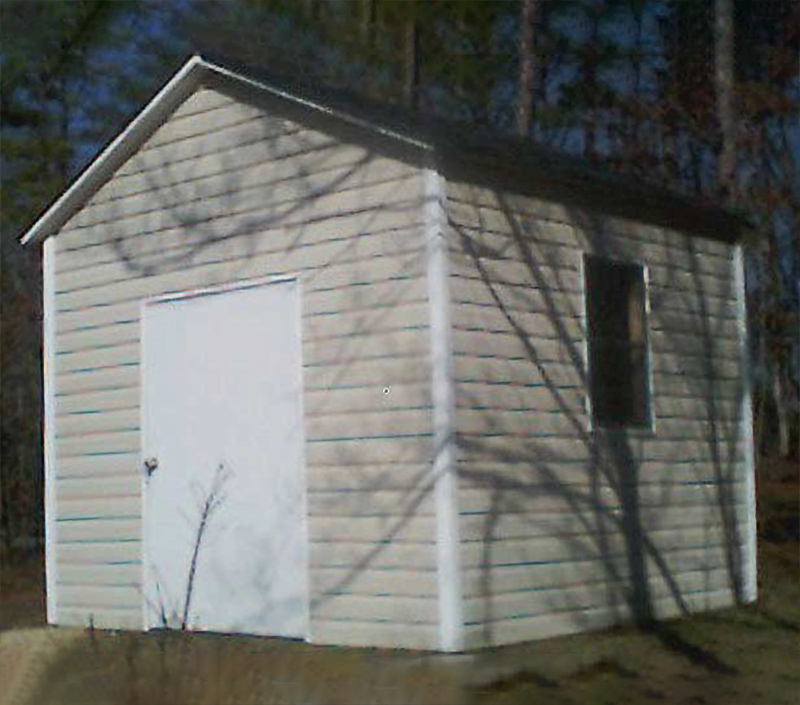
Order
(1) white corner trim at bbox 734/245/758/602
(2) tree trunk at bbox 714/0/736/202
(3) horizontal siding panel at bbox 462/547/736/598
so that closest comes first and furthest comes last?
(3) horizontal siding panel at bbox 462/547/736/598
(1) white corner trim at bbox 734/245/758/602
(2) tree trunk at bbox 714/0/736/202

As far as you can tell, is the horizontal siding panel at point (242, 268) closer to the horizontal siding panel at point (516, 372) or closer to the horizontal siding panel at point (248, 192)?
the horizontal siding panel at point (248, 192)

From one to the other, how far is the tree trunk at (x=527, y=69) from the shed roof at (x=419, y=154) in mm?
8441

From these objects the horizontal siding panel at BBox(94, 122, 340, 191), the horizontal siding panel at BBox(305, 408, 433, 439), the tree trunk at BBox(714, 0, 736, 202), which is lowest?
the horizontal siding panel at BBox(305, 408, 433, 439)

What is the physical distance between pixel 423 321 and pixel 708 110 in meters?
15.2

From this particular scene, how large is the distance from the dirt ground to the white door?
0.28 m

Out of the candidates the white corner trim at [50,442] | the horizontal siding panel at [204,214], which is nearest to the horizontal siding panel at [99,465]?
the white corner trim at [50,442]

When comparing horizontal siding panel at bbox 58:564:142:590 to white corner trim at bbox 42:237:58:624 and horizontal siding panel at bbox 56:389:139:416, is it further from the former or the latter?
horizontal siding panel at bbox 56:389:139:416

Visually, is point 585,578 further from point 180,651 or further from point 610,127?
point 610,127

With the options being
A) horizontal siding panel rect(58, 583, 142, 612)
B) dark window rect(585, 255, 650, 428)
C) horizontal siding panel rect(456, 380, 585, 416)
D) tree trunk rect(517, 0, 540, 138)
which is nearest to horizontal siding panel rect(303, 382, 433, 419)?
horizontal siding panel rect(456, 380, 585, 416)

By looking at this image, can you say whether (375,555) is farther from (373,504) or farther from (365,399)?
(365,399)

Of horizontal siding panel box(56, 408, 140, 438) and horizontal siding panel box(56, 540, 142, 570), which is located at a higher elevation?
horizontal siding panel box(56, 408, 140, 438)

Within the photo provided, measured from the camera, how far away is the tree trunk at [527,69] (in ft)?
65.3

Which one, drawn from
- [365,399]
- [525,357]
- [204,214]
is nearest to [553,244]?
[525,357]

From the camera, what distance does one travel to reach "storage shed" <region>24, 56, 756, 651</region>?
8.84 m
